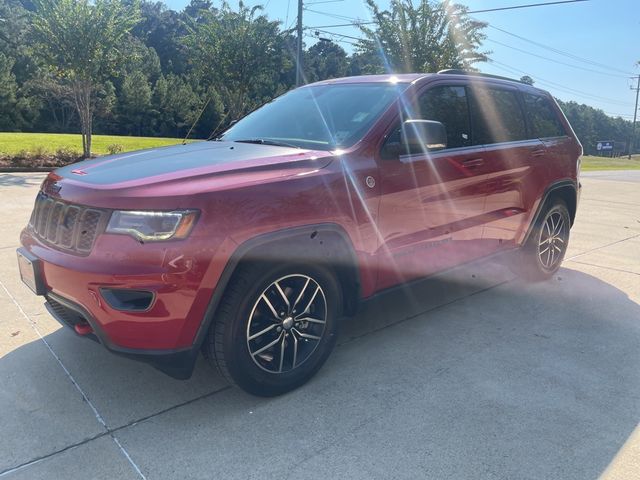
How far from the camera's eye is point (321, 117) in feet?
12.1

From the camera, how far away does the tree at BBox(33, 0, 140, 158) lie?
44.4ft

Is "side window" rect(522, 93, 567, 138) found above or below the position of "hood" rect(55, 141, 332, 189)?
above

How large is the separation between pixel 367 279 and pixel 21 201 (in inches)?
294

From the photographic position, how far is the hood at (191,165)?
265 cm

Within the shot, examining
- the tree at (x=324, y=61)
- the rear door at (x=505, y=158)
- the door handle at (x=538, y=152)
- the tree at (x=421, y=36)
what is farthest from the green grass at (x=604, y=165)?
the rear door at (x=505, y=158)

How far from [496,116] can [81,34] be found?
12.8 m

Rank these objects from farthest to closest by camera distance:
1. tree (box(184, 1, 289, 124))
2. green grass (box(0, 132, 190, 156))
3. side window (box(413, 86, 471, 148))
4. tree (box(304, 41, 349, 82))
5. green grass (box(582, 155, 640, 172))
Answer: tree (box(304, 41, 349, 82))
green grass (box(582, 155, 640, 172))
tree (box(184, 1, 289, 124))
green grass (box(0, 132, 190, 156))
side window (box(413, 86, 471, 148))

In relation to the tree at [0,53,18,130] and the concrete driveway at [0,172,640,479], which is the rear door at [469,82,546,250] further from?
the tree at [0,53,18,130]

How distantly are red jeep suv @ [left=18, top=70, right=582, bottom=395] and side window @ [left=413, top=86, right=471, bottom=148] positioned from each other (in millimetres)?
14

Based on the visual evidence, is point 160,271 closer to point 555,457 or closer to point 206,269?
point 206,269

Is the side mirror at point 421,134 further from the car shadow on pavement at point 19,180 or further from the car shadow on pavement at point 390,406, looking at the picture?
the car shadow on pavement at point 19,180

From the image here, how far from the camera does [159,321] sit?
2.46 metres

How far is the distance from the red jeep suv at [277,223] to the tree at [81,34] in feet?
38.3

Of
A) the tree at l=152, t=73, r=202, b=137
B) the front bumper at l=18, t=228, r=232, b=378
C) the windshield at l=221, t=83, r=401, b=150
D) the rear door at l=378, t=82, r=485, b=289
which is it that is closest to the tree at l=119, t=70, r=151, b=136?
the tree at l=152, t=73, r=202, b=137
